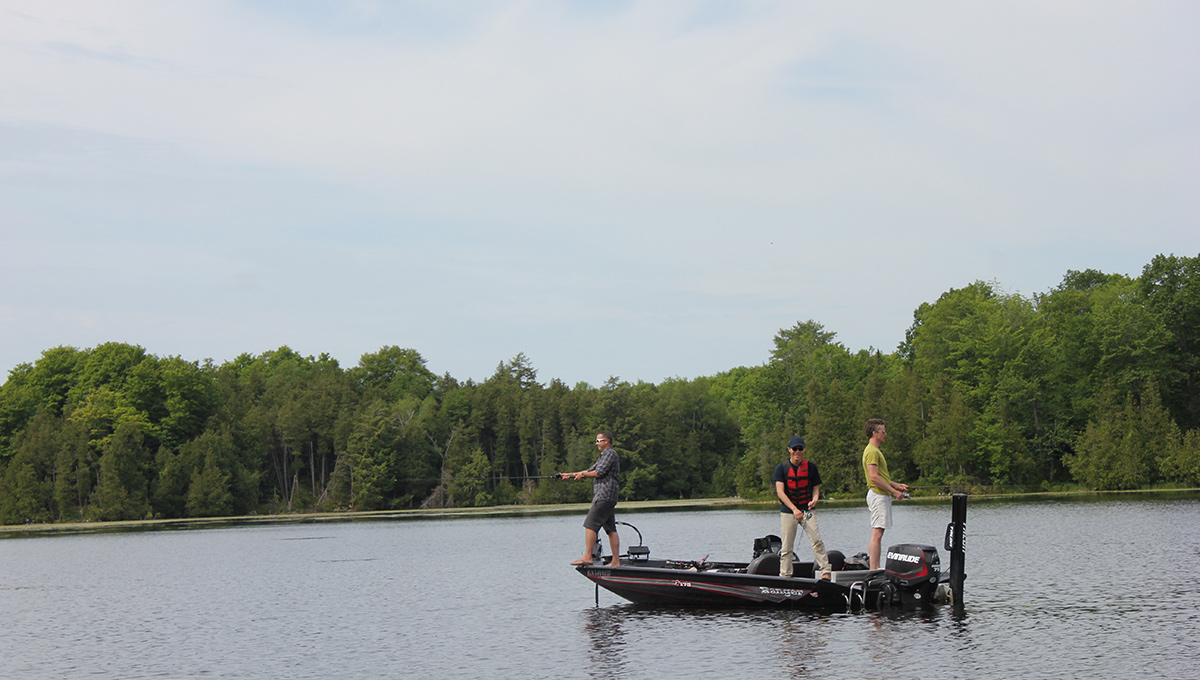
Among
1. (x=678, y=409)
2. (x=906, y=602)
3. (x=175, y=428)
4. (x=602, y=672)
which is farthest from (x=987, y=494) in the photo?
(x=175, y=428)

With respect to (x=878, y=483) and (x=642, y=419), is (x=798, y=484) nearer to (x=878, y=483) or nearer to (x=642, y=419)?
(x=878, y=483)

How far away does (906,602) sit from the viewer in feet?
55.6

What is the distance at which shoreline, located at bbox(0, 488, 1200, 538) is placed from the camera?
6153 cm

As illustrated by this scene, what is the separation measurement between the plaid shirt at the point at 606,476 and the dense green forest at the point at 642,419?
2113 inches

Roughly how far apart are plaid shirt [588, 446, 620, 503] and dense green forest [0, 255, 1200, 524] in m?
53.7

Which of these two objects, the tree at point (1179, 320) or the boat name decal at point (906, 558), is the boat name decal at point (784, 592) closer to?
the boat name decal at point (906, 558)

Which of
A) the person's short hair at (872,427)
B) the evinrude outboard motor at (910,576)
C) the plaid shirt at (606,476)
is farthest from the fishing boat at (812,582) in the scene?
the person's short hair at (872,427)

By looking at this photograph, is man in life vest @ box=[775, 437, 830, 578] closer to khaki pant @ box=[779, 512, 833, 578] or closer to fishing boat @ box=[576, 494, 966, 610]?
khaki pant @ box=[779, 512, 833, 578]

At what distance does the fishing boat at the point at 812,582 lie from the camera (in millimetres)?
16844

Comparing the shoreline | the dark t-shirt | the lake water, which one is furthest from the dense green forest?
the dark t-shirt

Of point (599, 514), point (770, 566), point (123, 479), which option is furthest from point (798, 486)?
point (123, 479)

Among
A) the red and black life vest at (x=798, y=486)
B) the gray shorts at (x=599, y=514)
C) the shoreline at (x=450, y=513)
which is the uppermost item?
the red and black life vest at (x=798, y=486)

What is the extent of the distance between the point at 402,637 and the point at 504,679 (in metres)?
4.55

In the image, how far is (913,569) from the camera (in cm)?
1700
